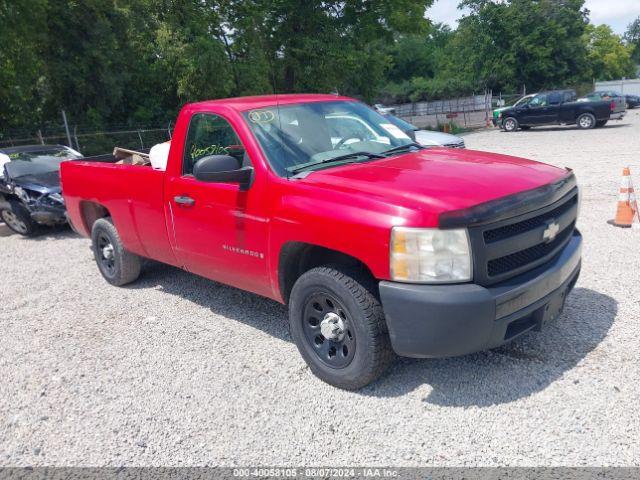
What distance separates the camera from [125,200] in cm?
522

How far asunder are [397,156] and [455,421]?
78.1 inches

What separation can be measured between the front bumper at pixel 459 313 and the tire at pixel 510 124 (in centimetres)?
2334

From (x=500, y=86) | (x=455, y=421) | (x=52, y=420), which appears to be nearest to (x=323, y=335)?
(x=455, y=421)

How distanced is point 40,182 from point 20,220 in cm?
79

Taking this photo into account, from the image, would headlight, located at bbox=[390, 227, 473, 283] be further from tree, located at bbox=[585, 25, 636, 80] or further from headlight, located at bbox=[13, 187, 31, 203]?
tree, located at bbox=[585, 25, 636, 80]

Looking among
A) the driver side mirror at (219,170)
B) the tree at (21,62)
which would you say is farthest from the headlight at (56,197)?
the tree at (21,62)

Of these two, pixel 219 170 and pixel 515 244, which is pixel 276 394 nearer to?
pixel 219 170

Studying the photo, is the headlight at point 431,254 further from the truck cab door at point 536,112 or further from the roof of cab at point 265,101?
the truck cab door at point 536,112

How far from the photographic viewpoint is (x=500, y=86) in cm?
5344

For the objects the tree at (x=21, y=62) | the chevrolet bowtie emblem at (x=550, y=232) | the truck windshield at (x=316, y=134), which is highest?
the tree at (x=21, y=62)

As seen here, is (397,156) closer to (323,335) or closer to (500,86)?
(323,335)

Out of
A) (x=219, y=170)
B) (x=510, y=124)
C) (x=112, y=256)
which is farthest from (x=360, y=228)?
(x=510, y=124)

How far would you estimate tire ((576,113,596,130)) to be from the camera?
22.1 metres

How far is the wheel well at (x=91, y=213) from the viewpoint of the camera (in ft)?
20.2
